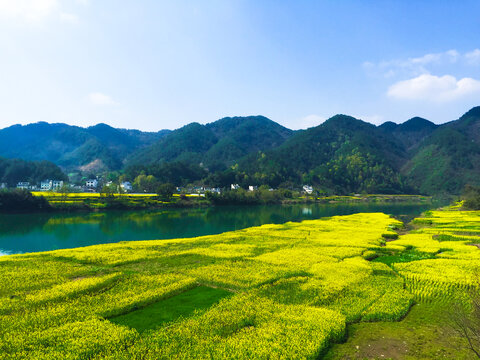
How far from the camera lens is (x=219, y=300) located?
1809cm

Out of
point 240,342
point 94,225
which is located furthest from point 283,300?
point 94,225

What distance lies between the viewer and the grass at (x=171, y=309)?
15.1 meters

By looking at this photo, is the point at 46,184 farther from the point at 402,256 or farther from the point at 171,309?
the point at 402,256

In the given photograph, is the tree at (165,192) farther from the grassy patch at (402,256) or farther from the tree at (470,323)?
the tree at (470,323)

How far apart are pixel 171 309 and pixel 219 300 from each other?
118 inches

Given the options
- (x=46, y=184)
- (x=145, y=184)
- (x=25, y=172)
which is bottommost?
(x=145, y=184)

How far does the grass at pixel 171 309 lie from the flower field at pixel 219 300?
42 centimetres

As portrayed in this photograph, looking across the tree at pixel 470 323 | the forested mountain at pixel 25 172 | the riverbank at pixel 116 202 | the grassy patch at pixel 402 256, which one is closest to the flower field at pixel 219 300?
the grassy patch at pixel 402 256

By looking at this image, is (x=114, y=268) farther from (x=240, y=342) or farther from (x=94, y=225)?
(x=94, y=225)

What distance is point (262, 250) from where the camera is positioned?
33.8 metres

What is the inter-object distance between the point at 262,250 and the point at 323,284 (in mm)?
13526

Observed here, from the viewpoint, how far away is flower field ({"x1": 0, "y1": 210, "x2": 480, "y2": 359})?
41.0 ft

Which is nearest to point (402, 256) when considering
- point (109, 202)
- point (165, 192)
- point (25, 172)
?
point (109, 202)

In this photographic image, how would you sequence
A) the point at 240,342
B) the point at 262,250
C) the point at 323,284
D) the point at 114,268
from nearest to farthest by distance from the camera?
1. the point at 240,342
2. the point at 323,284
3. the point at 114,268
4. the point at 262,250
